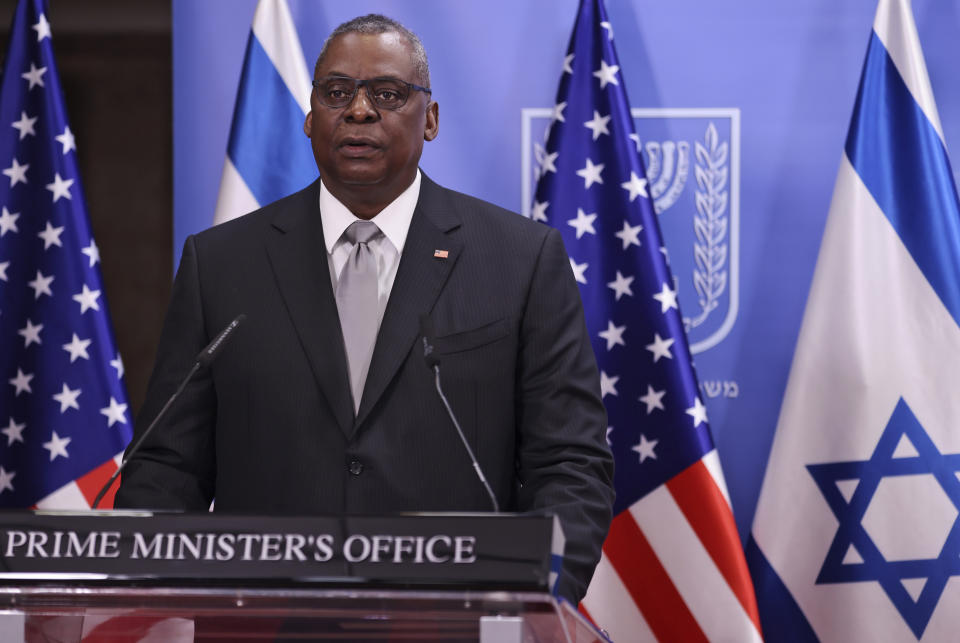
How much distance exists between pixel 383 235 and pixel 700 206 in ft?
5.39

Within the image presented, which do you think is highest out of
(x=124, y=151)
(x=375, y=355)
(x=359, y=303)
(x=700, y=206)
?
(x=124, y=151)

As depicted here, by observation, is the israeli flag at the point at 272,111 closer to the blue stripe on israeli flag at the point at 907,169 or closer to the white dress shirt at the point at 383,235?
the white dress shirt at the point at 383,235

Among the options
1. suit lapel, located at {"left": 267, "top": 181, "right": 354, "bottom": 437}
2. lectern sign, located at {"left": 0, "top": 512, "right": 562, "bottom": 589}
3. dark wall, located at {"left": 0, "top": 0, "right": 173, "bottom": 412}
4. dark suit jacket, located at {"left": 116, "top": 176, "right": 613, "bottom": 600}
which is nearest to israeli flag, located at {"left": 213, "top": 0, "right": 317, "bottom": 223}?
dark wall, located at {"left": 0, "top": 0, "right": 173, "bottom": 412}

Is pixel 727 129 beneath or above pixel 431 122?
above

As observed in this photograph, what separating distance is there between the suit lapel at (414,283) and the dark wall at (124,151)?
181 centimetres

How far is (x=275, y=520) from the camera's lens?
1236 mm

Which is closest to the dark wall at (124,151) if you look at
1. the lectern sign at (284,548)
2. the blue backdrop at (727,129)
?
the blue backdrop at (727,129)

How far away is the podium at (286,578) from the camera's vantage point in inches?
46.9

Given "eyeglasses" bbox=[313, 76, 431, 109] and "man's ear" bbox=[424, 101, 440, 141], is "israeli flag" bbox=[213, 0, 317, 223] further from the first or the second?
"eyeglasses" bbox=[313, 76, 431, 109]

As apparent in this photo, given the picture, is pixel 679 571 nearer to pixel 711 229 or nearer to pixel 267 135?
pixel 711 229

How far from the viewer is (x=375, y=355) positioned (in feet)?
5.97

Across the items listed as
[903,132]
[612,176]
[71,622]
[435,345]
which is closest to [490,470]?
[435,345]

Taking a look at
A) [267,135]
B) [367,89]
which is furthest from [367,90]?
[267,135]

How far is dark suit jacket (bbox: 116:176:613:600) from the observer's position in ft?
5.92
